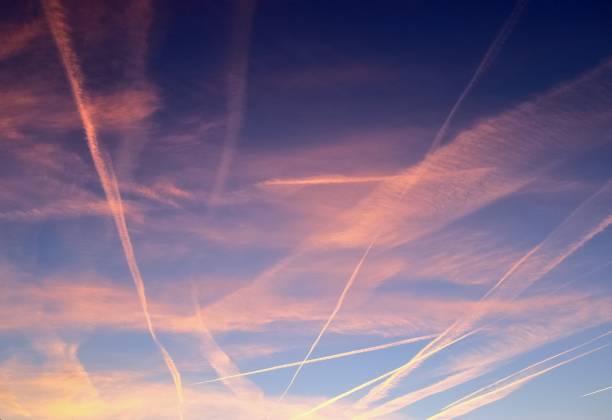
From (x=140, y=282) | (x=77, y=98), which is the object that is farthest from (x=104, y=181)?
(x=140, y=282)

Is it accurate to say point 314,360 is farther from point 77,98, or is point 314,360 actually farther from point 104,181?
point 77,98

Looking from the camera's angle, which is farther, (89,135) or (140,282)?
(140,282)

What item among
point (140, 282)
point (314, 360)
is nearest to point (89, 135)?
point (140, 282)

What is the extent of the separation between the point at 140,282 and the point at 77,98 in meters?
14.1

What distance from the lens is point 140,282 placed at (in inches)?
1092

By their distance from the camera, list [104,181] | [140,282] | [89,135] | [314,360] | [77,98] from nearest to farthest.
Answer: [77,98]
[89,135]
[104,181]
[140,282]
[314,360]

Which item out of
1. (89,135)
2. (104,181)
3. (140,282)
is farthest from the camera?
(140,282)

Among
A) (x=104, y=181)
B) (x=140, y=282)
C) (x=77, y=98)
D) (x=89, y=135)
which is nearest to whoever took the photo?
(x=77, y=98)

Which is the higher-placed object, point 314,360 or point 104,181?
point 104,181

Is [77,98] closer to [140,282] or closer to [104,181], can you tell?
[104,181]

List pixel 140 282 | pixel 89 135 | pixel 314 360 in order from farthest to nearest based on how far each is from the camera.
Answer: pixel 314 360, pixel 140 282, pixel 89 135

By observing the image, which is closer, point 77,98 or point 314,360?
point 77,98

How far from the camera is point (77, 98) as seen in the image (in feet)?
54.9

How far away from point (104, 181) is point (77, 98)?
502cm
